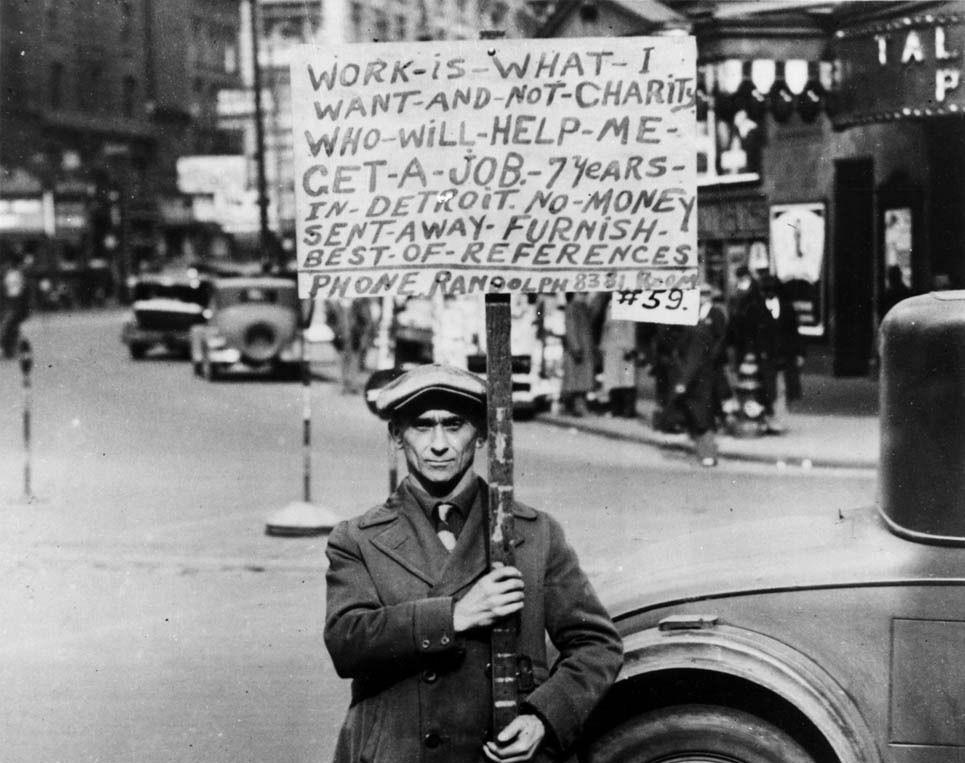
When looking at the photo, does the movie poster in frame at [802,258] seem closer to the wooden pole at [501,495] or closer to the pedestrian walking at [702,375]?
the pedestrian walking at [702,375]

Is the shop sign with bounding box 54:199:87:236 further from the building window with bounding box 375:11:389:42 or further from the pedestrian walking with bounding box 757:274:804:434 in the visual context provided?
the pedestrian walking with bounding box 757:274:804:434

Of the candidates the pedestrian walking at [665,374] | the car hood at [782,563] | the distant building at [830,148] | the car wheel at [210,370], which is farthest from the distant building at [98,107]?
the car hood at [782,563]

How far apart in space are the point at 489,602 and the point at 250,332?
2360cm

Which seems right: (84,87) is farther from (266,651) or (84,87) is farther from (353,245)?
(353,245)

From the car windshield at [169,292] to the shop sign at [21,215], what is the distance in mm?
29147

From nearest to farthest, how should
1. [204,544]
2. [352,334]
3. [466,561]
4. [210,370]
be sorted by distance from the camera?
[466,561]
[204,544]
[352,334]
[210,370]

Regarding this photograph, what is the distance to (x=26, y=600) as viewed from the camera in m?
9.50

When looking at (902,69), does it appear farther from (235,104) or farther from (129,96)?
(129,96)

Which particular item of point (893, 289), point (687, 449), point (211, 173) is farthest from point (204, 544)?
point (211, 173)

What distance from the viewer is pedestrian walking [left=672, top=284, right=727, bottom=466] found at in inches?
601

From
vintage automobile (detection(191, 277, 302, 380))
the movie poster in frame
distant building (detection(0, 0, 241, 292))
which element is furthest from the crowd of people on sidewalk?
distant building (detection(0, 0, 241, 292))

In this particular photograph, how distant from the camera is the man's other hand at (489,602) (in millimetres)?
3479

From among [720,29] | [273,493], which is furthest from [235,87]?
[273,493]

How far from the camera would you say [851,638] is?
3.93 metres
